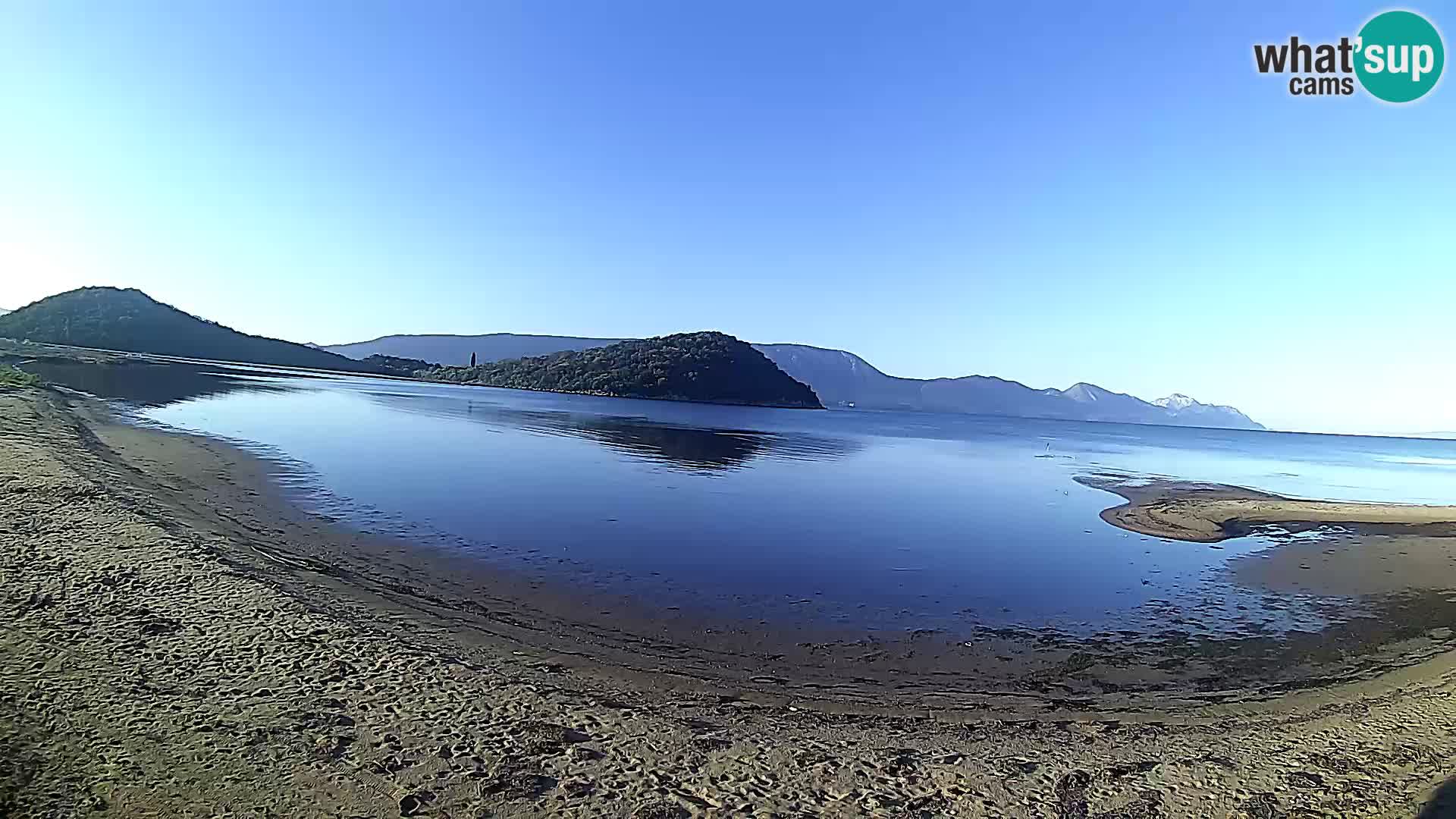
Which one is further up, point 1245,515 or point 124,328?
point 124,328

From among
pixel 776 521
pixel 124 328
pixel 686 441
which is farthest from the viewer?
pixel 124 328

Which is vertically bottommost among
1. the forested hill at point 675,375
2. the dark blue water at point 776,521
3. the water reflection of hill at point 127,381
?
the dark blue water at point 776,521

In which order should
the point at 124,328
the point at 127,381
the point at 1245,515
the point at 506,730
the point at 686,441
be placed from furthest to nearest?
the point at 124,328 → the point at 127,381 → the point at 686,441 → the point at 1245,515 → the point at 506,730

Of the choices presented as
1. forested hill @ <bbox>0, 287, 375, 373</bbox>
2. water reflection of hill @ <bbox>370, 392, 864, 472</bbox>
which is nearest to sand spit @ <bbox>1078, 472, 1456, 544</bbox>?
water reflection of hill @ <bbox>370, 392, 864, 472</bbox>

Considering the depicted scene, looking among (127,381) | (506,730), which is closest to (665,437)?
(127,381)

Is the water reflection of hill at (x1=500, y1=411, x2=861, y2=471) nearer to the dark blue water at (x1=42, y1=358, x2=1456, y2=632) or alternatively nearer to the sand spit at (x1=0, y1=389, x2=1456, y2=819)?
the dark blue water at (x1=42, y1=358, x2=1456, y2=632)

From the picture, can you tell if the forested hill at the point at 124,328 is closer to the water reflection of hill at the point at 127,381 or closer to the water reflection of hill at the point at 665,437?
the water reflection of hill at the point at 127,381

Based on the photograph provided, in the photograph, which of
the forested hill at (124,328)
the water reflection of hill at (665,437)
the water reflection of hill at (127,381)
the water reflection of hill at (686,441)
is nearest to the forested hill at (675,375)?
the forested hill at (124,328)

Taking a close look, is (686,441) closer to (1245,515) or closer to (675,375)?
(1245,515)
